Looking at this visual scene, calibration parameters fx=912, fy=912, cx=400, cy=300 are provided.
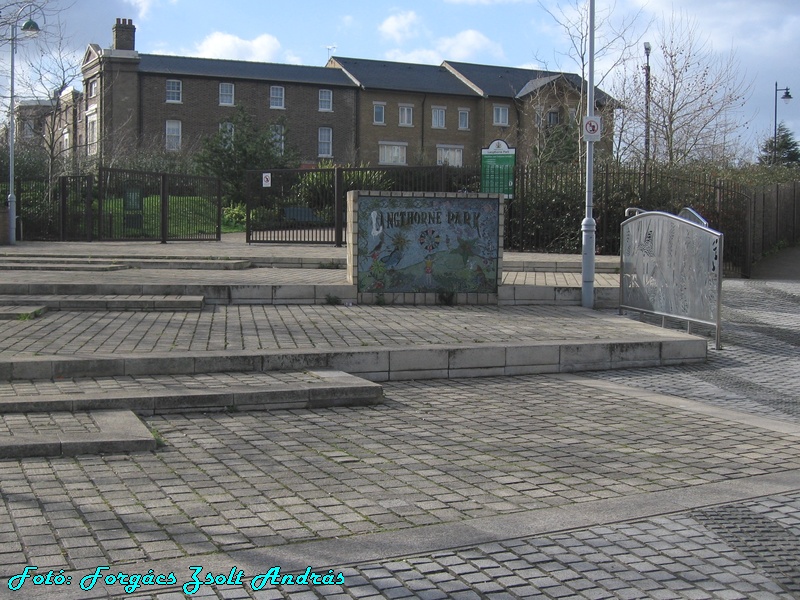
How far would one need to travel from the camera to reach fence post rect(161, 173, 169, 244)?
23375 mm

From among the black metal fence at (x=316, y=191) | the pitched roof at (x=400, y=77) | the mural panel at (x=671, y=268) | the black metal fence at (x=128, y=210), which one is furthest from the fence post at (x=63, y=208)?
the pitched roof at (x=400, y=77)

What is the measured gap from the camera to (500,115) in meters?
66.4

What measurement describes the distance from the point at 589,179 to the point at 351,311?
418 centimetres

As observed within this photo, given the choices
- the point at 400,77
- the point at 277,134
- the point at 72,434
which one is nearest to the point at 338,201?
the point at 72,434

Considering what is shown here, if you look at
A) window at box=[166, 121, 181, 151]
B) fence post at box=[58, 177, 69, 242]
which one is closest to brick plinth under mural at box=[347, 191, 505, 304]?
fence post at box=[58, 177, 69, 242]

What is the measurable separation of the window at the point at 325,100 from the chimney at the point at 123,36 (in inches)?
483

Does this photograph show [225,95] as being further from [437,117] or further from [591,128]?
[591,128]

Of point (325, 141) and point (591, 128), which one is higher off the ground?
point (325, 141)

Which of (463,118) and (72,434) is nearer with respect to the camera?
(72,434)

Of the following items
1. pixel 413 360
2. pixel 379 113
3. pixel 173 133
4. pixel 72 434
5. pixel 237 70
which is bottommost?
pixel 72 434

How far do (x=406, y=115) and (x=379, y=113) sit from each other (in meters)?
2.15

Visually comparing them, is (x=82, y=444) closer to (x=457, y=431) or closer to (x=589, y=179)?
(x=457, y=431)

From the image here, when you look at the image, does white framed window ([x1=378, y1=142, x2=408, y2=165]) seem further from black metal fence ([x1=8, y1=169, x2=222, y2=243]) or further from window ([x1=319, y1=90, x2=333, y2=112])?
black metal fence ([x1=8, y1=169, x2=222, y2=243])

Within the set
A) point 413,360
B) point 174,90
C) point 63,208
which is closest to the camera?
point 413,360
